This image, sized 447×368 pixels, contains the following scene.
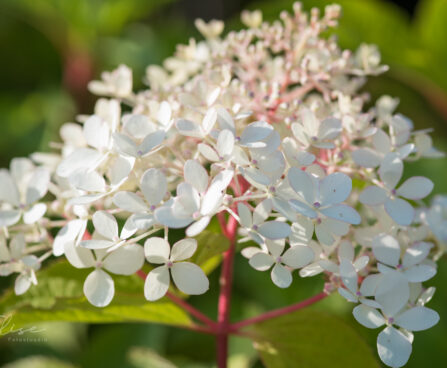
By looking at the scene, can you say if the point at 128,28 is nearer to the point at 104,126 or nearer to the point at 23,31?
the point at 23,31

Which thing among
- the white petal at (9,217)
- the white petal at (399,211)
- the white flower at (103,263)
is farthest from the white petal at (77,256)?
the white petal at (399,211)

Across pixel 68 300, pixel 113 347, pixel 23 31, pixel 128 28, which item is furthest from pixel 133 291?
pixel 23 31

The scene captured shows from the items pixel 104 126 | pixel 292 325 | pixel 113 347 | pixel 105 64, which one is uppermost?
pixel 104 126

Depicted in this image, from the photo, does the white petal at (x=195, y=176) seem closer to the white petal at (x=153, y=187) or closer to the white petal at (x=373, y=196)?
the white petal at (x=153, y=187)

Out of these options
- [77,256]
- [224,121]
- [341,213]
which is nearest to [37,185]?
[77,256]

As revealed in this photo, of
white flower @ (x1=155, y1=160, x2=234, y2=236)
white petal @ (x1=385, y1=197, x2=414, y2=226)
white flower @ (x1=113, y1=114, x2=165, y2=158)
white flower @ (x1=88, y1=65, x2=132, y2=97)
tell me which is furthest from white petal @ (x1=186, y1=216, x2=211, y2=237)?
white flower @ (x1=88, y1=65, x2=132, y2=97)

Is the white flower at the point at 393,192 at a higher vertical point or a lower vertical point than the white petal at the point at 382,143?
lower
